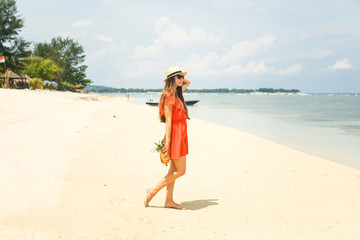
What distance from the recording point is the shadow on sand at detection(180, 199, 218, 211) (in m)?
4.73

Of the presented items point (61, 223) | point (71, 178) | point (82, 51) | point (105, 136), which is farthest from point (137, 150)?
point (82, 51)

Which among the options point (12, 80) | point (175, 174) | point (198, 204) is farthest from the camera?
point (12, 80)

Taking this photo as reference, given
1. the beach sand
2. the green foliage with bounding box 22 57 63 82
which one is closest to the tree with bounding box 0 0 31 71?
the green foliage with bounding box 22 57 63 82

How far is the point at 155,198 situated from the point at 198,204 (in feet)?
2.42

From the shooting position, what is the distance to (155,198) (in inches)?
203

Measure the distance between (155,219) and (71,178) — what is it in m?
1.99

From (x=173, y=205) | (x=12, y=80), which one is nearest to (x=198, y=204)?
(x=173, y=205)

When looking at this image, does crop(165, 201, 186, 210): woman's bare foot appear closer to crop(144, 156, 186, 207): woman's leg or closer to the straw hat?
crop(144, 156, 186, 207): woman's leg

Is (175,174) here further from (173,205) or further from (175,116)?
(175,116)

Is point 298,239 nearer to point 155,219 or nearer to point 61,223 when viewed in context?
point 155,219

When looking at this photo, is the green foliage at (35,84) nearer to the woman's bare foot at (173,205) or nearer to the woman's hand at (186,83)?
the woman's hand at (186,83)

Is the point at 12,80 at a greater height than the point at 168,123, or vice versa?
the point at 12,80

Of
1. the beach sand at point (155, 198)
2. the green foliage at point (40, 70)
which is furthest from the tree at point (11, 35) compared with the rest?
the beach sand at point (155, 198)

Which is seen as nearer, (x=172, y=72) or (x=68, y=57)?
(x=172, y=72)
